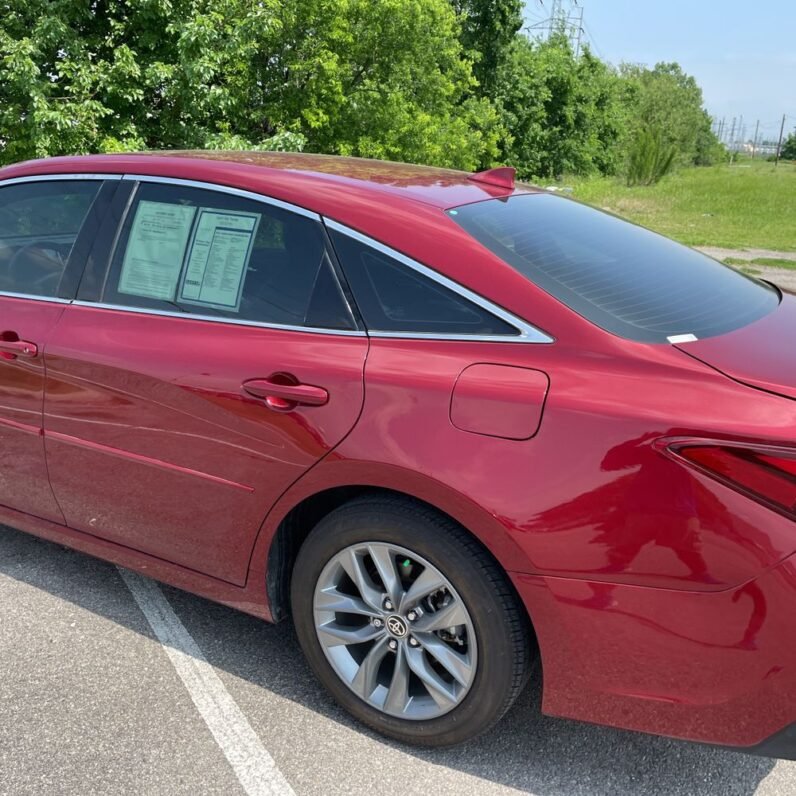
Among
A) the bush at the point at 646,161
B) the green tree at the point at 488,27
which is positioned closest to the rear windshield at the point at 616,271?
the green tree at the point at 488,27

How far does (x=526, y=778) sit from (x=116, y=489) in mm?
1642

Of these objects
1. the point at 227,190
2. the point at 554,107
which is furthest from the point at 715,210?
the point at 227,190

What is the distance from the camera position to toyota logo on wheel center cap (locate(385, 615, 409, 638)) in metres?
2.38

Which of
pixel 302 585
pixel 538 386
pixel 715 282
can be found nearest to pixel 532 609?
pixel 538 386

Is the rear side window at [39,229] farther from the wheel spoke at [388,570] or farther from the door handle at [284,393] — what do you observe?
the wheel spoke at [388,570]

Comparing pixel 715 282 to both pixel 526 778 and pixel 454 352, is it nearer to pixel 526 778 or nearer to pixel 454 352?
pixel 454 352

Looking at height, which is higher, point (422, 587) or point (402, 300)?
point (402, 300)

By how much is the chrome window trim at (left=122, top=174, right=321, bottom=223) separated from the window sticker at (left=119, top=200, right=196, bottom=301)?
81 mm

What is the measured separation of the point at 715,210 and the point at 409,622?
2461cm

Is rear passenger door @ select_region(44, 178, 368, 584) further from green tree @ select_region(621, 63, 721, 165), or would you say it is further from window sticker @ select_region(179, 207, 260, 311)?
green tree @ select_region(621, 63, 721, 165)

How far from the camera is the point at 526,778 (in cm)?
236

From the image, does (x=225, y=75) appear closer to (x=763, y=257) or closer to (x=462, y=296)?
(x=763, y=257)

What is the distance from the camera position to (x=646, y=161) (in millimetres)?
39312

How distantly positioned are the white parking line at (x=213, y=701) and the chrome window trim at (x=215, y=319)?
1175 mm
